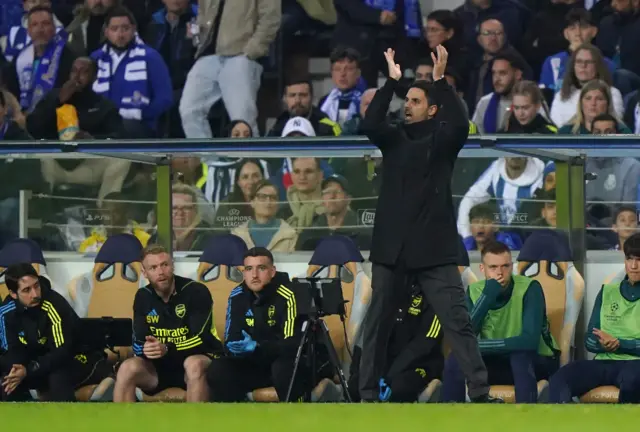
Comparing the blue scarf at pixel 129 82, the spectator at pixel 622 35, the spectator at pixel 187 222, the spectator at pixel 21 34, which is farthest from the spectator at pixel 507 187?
the spectator at pixel 21 34

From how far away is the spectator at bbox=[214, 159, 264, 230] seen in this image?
1054 cm

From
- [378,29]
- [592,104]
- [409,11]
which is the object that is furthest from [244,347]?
[409,11]

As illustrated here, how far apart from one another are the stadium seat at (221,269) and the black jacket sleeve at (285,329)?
63 cm

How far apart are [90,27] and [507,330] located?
6.26 metres

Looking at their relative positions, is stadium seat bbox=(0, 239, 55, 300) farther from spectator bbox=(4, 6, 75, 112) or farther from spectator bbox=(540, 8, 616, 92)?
spectator bbox=(540, 8, 616, 92)

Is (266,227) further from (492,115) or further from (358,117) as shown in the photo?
(492,115)

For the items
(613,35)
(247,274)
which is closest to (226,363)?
(247,274)

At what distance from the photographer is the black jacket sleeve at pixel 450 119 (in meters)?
8.64

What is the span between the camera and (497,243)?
9.88 meters

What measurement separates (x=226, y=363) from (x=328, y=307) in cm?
81

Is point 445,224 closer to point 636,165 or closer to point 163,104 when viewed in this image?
point 636,165

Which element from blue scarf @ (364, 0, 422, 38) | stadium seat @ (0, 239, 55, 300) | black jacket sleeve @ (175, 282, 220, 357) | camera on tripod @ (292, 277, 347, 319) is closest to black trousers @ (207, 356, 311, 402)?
black jacket sleeve @ (175, 282, 220, 357)

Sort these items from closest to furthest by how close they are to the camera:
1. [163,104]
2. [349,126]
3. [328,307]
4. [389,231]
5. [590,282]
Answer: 1. [389,231]
2. [328,307]
3. [590,282]
4. [349,126]
5. [163,104]

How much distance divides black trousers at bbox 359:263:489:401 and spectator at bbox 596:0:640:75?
16.9 feet
